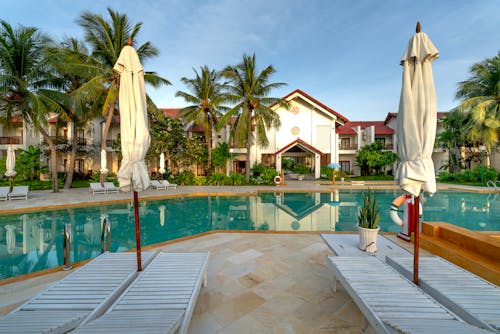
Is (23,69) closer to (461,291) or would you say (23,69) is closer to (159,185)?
(159,185)

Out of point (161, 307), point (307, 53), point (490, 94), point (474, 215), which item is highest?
point (307, 53)

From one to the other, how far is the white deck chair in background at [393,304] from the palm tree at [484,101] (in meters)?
23.9

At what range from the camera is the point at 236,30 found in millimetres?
16656

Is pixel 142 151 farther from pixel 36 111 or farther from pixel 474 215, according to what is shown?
pixel 36 111

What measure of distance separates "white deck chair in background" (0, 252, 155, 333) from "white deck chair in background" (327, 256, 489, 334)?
2.69 metres

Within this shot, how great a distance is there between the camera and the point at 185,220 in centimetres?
855

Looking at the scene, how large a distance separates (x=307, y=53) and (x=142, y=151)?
2081cm

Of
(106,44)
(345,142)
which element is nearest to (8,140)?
(106,44)

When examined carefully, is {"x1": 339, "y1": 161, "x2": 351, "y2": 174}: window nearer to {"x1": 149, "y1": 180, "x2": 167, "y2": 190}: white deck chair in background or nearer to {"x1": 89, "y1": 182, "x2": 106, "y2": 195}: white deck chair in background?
{"x1": 149, "y1": 180, "x2": 167, "y2": 190}: white deck chair in background

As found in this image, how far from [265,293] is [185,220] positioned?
618cm

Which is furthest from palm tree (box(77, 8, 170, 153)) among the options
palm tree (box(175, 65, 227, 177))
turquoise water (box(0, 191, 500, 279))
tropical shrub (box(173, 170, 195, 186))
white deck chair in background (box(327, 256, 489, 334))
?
white deck chair in background (box(327, 256, 489, 334))

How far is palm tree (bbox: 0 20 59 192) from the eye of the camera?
11.4 metres

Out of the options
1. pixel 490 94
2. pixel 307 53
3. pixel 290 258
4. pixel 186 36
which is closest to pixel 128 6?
pixel 186 36

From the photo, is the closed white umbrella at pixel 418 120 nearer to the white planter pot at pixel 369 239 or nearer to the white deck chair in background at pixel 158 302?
the white planter pot at pixel 369 239
